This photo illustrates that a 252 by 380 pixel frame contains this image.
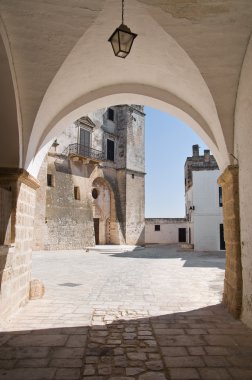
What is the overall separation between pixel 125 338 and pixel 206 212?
58.5 feet

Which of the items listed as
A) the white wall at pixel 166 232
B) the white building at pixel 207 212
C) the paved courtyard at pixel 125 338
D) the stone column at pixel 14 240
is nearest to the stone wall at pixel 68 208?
the white building at pixel 207 212

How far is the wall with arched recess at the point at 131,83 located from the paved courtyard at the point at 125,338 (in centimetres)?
260

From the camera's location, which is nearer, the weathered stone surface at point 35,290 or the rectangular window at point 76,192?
the weathered stone surface at point 35,290

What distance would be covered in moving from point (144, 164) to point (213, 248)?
1220cm

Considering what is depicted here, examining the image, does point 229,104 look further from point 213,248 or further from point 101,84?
point 213,248

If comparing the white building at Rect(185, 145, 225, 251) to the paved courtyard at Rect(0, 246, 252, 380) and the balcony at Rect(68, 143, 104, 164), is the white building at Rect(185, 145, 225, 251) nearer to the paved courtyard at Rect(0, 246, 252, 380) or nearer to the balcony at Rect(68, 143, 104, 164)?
the balcony at Rect(68, 143, 104, 164)

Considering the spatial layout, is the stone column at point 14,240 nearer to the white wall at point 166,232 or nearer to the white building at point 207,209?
the white building at point 207,209

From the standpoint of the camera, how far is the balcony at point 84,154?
2303 cm

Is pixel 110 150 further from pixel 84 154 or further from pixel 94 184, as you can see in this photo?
pixel 84 154

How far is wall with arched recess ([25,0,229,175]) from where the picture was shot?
4.54 meters

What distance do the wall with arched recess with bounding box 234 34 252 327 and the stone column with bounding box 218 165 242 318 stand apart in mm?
125

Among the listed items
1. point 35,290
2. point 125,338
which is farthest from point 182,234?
point 125,338

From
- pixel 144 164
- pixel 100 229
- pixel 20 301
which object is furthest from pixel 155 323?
pixel 144 164

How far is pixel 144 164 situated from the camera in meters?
30.1
